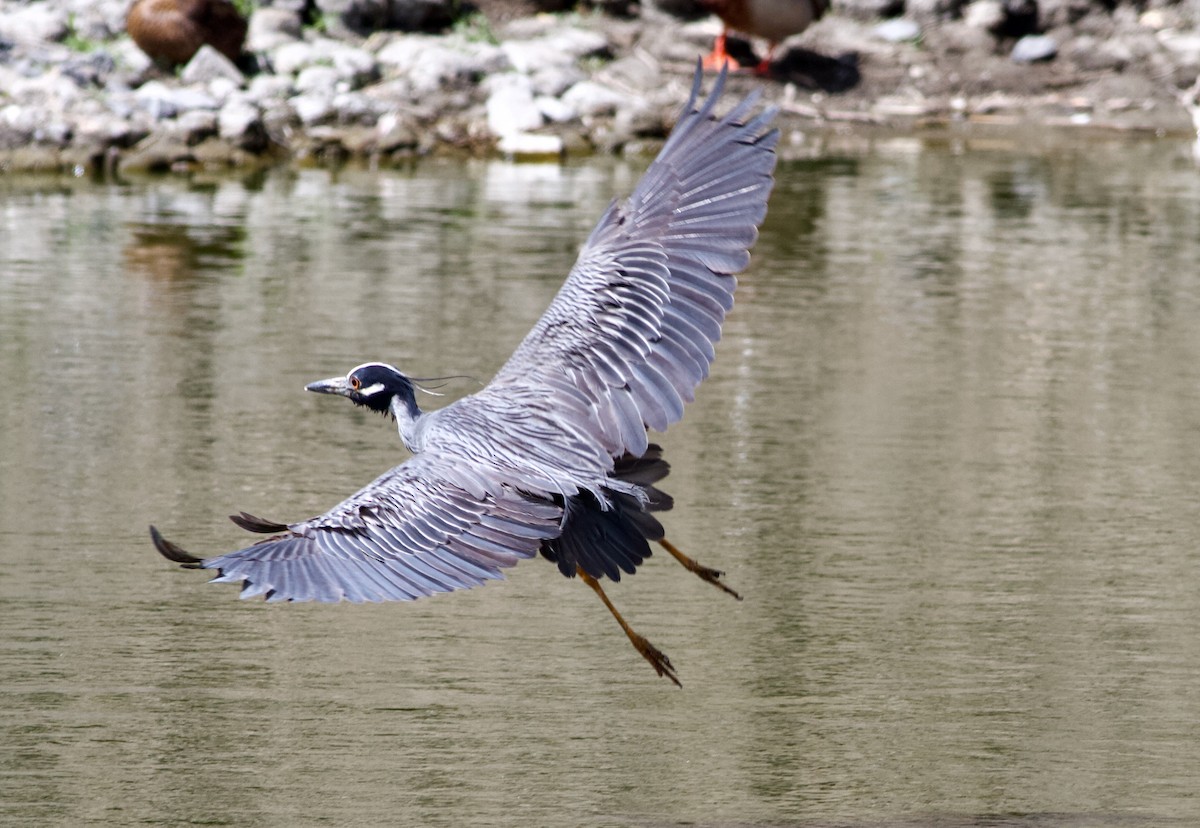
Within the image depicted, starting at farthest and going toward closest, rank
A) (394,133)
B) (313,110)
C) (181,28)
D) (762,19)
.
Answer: (762,19), (181,28), (313,110), (394,133)

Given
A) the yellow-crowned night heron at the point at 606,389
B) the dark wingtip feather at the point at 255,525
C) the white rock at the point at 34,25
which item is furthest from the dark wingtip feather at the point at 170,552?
the white rock at the point at 34,25

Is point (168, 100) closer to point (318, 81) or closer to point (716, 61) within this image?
point (318, 81)

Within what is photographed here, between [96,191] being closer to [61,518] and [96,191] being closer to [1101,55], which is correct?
[61,518]

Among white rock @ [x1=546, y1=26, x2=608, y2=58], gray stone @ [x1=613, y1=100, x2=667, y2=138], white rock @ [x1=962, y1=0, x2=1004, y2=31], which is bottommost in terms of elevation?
gray stone @ [x1=613, y1=100, x2=667, y2=138]

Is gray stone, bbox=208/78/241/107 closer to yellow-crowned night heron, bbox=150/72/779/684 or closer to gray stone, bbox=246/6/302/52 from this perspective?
gray stone, bbox=246/6/302/52

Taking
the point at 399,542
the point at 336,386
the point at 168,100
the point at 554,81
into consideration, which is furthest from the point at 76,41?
the point at 399,542

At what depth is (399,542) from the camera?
424 cm

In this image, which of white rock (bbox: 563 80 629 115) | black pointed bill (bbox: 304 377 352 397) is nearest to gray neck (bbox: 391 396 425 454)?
black pointed bill (bbox: 304 377 352 397)

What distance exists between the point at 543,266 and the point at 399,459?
14.5ft

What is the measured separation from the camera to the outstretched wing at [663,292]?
16.0ft

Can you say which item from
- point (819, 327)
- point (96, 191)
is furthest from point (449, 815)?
point (96, 191)

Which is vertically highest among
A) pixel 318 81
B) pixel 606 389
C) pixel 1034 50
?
pixel 1034 50

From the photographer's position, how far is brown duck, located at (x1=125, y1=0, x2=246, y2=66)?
1784 centimetres

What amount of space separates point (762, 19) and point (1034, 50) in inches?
136
